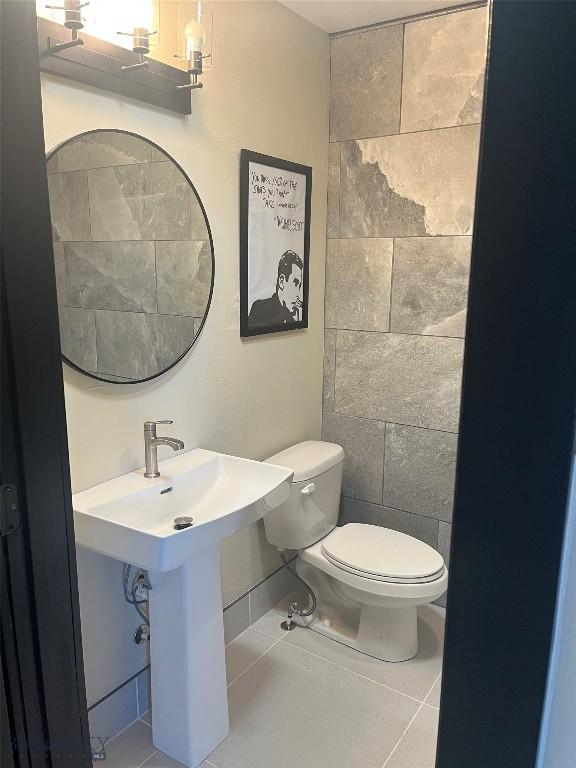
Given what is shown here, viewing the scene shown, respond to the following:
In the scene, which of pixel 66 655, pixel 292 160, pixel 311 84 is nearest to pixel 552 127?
pixel 66 655

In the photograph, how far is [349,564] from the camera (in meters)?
2.19

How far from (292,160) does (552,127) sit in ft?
6.66

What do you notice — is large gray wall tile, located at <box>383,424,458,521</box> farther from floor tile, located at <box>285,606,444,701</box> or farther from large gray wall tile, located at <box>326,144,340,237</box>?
large gray wall tile, located at <box>326,144,340,237</box>

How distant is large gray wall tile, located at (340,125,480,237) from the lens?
2.26 m

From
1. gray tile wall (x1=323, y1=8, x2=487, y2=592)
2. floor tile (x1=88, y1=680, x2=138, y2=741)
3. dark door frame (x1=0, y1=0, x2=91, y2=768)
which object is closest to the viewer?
dark door frame (x1=0, y1=0, x2=91, y2=768)

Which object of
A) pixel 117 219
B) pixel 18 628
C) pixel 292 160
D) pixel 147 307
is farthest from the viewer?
pixel 292 160

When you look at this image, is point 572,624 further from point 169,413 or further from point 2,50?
point 169,413

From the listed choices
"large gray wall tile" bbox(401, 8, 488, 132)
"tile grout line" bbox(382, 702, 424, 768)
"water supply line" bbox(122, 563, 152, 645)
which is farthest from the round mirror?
"tile grout line" bbox(382, 702, 424, 768)

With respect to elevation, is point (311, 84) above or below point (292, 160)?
above

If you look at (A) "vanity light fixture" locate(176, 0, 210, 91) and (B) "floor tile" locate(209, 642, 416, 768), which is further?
(B) "floor tile" locate(209, 642, 416, 768)


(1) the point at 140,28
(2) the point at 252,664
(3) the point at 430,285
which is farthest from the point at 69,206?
(2) the point at 252,664

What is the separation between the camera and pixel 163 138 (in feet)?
5.86

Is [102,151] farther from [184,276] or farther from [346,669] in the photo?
[346,669]

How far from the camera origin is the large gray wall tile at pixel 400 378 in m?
2.43
